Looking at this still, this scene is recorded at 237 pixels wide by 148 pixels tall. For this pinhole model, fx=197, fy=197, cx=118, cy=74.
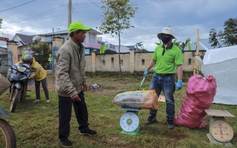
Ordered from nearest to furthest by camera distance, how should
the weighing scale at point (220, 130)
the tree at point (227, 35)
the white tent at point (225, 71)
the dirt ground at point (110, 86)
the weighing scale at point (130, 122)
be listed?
the weighing scale at point (220, 130)
the weighing scale at point (130, 122)
the white tent at point (225, 71)
the dirt ground at point (110, 86)
the tree at point (227, 35)

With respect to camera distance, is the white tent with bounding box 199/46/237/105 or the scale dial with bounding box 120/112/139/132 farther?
the white tent with bounding box 199/46/237/105

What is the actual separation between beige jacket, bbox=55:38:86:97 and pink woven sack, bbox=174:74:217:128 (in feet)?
6.01

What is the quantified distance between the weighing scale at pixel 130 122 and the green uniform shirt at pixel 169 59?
842 mm

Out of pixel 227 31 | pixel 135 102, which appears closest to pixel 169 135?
pixel 135 102

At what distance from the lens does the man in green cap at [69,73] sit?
252cm

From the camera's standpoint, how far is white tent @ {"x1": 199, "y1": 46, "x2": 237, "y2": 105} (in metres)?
4.92

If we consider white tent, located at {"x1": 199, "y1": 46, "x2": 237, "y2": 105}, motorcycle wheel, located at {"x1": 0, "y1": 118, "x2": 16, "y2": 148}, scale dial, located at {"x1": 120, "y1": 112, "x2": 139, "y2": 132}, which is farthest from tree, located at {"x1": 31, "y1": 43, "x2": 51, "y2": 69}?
motorcycle wheel, located at {"x1": 0, "y1": 118, "x2": 16, "y2": 148}

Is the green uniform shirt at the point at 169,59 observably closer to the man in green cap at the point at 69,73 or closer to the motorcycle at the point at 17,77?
the man in green cap at the point at 69,73

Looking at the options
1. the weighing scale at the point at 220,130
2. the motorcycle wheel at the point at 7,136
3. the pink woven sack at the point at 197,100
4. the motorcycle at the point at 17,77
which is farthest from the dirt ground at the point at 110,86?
the motorcycle wheel at the point at 7,136

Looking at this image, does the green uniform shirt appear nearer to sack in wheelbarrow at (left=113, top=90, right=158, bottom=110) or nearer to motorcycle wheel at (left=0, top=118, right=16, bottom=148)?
sack in wheelbarrow at (left=113, top=90, right=158, bottom=110)

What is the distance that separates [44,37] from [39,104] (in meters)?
32.7

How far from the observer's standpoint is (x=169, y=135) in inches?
122

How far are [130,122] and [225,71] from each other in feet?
10.5

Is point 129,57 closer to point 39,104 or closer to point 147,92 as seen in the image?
point 39,104
